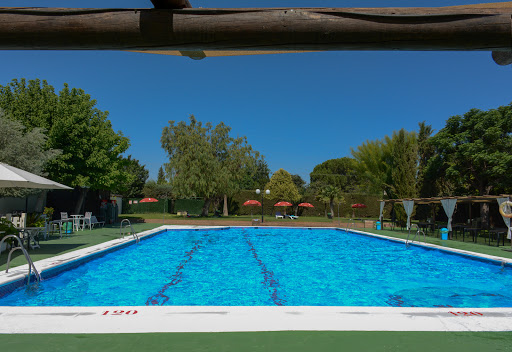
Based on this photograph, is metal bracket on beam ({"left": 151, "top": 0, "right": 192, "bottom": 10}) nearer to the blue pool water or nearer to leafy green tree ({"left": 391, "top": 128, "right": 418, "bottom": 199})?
the blue pool water

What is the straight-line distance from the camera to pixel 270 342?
3.23 meters

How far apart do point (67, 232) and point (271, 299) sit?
37.2ft

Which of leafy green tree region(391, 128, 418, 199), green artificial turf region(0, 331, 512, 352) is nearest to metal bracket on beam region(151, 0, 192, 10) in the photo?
green artificial turf region(0, 331, 512, 352)

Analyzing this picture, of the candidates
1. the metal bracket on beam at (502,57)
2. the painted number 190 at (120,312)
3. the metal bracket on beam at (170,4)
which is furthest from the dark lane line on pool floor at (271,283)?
the metal bracket on beam at (170,4)

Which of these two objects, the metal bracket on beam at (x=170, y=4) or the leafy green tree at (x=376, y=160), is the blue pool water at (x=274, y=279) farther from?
the leafy green tree at (x=376, y=160)

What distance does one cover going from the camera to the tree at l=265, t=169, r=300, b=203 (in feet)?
125

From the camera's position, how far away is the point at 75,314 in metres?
4.03

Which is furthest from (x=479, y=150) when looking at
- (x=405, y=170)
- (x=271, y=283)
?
(x=271, y=283)

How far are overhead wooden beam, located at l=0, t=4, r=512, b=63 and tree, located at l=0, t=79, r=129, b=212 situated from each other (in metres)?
15.7

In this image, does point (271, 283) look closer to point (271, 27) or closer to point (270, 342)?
point (270, 342)

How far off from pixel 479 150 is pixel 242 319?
24887 mm

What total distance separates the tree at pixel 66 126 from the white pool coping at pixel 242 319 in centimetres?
1389

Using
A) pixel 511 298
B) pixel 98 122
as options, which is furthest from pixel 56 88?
pixel 511 298

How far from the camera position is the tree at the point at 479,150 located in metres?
21.3
